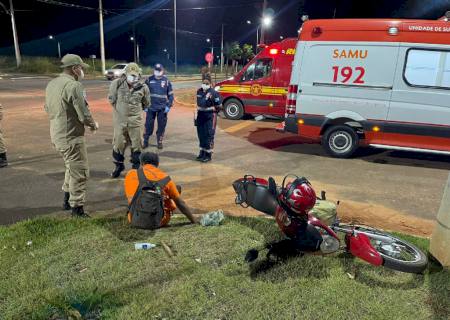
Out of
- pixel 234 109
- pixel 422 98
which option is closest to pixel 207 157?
pixel 422 98

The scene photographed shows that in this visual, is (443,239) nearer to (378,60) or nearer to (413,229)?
(413,229)

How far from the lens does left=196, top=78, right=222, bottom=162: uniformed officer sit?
801 cm

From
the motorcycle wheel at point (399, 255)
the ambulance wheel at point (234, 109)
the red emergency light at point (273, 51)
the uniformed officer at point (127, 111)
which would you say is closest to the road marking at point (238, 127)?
the ambulance wheel at point (234, 109)

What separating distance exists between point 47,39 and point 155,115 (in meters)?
67.5

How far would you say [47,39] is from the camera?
→ 67375 mm

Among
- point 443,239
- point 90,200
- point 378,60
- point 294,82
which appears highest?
point 378,60

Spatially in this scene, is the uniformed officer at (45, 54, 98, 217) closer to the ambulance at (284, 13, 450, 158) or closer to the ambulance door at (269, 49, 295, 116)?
the ambulance at (284, 13, 450, 158)

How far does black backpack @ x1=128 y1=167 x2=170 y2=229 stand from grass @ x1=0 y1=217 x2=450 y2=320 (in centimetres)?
23

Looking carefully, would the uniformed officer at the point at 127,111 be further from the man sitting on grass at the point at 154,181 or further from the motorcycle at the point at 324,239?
the motorcycle at the point at 324,239

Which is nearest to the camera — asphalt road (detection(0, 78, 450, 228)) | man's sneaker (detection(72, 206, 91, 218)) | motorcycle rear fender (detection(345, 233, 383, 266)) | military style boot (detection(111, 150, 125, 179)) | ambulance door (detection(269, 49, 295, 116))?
motorcycle rear fender (detection(345, 233, 383, 266))

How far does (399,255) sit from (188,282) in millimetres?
2152

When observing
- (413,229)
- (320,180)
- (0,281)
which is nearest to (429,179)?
(320,180)

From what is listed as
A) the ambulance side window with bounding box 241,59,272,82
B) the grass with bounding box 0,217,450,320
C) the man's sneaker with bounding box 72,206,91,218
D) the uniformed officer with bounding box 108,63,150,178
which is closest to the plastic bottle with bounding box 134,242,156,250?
the grass with bounding box 0,217,450,320

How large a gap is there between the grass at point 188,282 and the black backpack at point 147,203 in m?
0.23
